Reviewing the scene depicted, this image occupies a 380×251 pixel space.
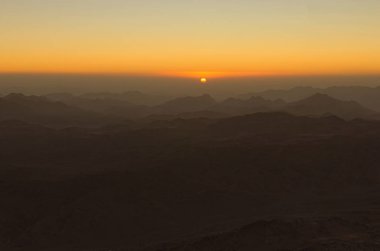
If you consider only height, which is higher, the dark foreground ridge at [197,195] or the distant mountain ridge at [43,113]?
the distant mountain ridge at [43,113]

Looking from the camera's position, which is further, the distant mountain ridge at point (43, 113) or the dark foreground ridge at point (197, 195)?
the distant mountain ridge at point (43, 113)

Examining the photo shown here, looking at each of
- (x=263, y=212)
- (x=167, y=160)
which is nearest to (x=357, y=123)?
(x=167, y=160)

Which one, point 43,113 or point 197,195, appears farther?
point 43,113

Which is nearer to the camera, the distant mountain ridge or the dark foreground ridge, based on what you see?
the dark foreground ridge

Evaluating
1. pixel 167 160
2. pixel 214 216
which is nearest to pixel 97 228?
pixel 214 216

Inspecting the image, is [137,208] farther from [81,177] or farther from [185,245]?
[185,245]

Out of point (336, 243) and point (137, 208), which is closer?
point (336, 243)

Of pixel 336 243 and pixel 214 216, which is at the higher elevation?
Answer: pixel 336 243

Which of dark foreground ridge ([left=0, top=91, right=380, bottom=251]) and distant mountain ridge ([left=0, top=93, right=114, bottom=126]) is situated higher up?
distant mountain ridge ([left=0, top=93, right=114, bottom=126])

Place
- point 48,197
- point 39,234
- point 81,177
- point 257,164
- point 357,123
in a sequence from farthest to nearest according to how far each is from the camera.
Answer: point 357,123, point 257,164, point 81,177, point 48,197, point 39,234

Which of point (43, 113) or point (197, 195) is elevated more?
point (43, 113)

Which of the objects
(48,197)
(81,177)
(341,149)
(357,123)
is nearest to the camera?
(48,197)
